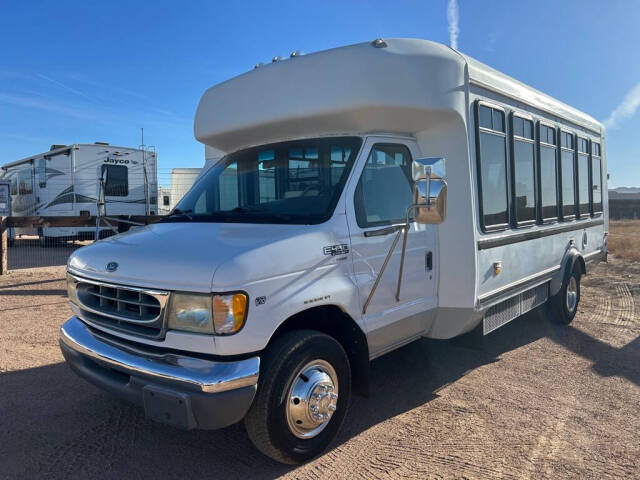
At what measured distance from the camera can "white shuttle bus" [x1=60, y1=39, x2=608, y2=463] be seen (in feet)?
9.05

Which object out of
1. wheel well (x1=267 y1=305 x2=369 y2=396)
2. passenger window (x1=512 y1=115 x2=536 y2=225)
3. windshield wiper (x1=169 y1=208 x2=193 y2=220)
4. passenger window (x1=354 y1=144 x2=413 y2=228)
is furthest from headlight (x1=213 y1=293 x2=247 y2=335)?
passenger window (x1=512 y1=115 x2=536 y2=225)

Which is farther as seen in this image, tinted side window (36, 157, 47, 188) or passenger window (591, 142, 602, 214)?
tinted side window (36, 157, 47, 188)

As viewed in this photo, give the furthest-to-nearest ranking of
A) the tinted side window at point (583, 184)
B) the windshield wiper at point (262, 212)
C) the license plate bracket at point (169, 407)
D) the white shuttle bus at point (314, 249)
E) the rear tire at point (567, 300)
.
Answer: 1. the tinted side window at point (583, 184)
2. the rear tire at point (567, 300)
3. the windshield wiper at point (262, 212)
4. the white shuttle bus at point (314, 249)
5. the license plate bracket at point (169, 407)

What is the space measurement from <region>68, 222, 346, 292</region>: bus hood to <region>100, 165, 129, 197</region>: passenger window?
41.6 feet

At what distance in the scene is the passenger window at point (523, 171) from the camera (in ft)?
16.8

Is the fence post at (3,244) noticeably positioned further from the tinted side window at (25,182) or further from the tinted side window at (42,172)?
the tinted side window at (25,182)

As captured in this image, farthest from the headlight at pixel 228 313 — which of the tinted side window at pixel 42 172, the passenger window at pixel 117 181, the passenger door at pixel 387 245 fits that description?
the tinted side window at pixel 42 172

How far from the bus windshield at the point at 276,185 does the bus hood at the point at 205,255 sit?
217mm

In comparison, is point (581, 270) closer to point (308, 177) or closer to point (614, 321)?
point (614, 321)

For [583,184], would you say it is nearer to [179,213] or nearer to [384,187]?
[384,187]

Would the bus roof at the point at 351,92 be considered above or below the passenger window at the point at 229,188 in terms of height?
above

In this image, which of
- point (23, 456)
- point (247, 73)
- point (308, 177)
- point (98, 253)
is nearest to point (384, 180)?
point (308, 177)

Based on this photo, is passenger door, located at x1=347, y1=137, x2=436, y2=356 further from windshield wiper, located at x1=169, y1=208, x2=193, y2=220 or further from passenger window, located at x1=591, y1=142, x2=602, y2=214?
passenger window, located at x1=591, y1=142, x2=602, y2=214

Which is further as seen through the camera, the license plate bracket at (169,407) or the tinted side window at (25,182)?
the tinted side window at (25,182)
